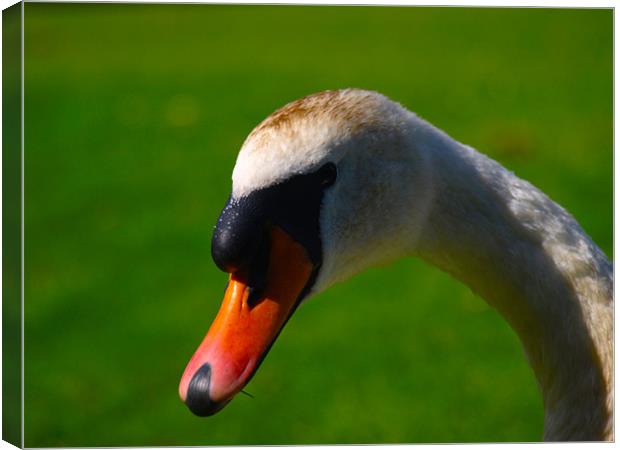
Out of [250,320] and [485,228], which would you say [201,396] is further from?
[485,228]

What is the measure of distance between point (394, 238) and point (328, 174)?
0.21 m

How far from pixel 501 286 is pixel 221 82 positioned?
14.9 ft

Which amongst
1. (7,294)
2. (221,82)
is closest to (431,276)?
(221,82)

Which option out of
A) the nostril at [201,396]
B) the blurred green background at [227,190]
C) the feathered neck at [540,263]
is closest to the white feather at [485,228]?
the feathered neck at [540,263]

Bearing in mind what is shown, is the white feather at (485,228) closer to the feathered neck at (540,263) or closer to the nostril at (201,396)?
the feathered neck at (540,263)

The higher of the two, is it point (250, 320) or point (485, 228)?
point (485, 228)

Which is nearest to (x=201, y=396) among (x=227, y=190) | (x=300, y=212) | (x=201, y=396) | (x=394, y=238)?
(x=201, y=396)

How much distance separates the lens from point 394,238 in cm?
180

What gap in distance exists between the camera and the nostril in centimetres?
159

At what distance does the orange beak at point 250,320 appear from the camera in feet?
5.35

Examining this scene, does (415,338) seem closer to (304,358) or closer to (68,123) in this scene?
(304,358)

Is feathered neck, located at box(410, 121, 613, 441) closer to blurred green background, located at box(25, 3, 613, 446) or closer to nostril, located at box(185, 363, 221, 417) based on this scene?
nostril, located at box(185, 363, 221, 417)

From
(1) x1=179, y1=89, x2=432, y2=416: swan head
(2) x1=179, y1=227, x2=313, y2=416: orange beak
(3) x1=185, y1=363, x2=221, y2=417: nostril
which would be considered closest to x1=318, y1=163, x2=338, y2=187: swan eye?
(1) x1=179, y1=89, x2=432, y2=416: swan head

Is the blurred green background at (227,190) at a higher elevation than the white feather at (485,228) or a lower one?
lower
